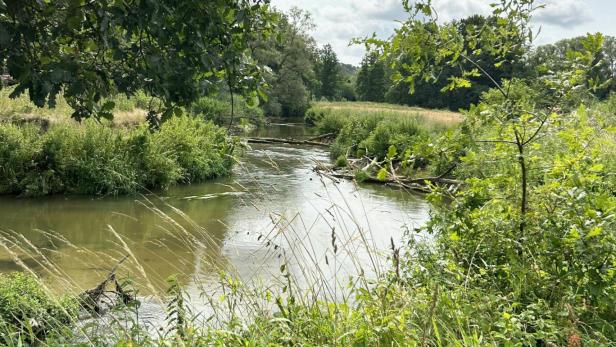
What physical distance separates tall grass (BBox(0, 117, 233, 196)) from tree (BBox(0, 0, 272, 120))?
28.4ft

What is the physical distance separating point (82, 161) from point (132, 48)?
10.9 m

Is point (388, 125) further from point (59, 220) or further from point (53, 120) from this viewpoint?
point (59, 220)

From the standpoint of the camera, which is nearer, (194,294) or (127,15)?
(127,15)

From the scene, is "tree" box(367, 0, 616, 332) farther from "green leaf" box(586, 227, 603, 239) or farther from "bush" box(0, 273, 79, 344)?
"bush" box(0, 273, 79, 344)

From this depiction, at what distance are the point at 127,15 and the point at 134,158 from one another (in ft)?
38.1

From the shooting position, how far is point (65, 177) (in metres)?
13.0

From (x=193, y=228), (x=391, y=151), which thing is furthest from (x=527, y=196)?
(x=193, y=228)

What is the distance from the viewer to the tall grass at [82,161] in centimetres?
1243

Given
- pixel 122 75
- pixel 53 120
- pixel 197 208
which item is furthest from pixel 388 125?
pixel 122 75

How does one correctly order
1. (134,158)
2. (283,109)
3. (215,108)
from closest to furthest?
(134,158)
(215,108)
(283,109)

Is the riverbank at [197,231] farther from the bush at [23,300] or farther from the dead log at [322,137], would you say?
the dead log at [322,137]

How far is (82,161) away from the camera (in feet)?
42.4

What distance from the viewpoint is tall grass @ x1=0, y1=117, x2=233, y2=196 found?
12.4 m

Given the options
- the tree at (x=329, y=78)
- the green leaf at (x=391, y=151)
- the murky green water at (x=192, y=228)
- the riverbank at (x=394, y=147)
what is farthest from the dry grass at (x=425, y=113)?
the tree at (x=329, y=78)
